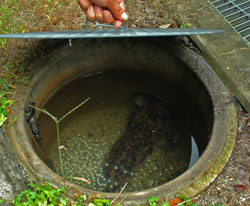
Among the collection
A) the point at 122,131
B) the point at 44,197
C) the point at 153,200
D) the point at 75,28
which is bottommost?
the point at 153,200

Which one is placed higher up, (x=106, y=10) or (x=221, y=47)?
(x=106, y=10)

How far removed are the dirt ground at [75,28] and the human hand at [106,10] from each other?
76 cm

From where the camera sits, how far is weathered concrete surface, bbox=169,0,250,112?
100 inches

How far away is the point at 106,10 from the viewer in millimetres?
2047

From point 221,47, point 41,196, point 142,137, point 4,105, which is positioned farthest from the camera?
point 142,137

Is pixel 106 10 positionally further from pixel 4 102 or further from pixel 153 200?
pixel 153 200

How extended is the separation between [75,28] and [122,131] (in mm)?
1083

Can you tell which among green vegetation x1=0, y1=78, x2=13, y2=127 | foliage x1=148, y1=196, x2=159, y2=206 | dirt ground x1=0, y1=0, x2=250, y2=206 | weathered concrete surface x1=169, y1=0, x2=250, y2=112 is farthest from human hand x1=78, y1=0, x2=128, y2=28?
foliage x1=148, y1=196, x2=159, y2=206

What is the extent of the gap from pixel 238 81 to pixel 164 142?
848 mm

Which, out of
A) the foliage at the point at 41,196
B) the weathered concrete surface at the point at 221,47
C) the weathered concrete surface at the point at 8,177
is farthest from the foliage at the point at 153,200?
the weathered concrete surface at the point at 221,47

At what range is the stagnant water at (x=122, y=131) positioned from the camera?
2.67 meters

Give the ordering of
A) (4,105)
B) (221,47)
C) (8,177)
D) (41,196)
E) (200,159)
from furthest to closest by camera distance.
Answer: (221,47)
(4,105)
(200,159)
(8,177)
(41,196)

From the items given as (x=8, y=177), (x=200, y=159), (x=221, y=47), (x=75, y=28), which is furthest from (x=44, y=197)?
(x=221, y=47)

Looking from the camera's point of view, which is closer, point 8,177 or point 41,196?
point 41,196
